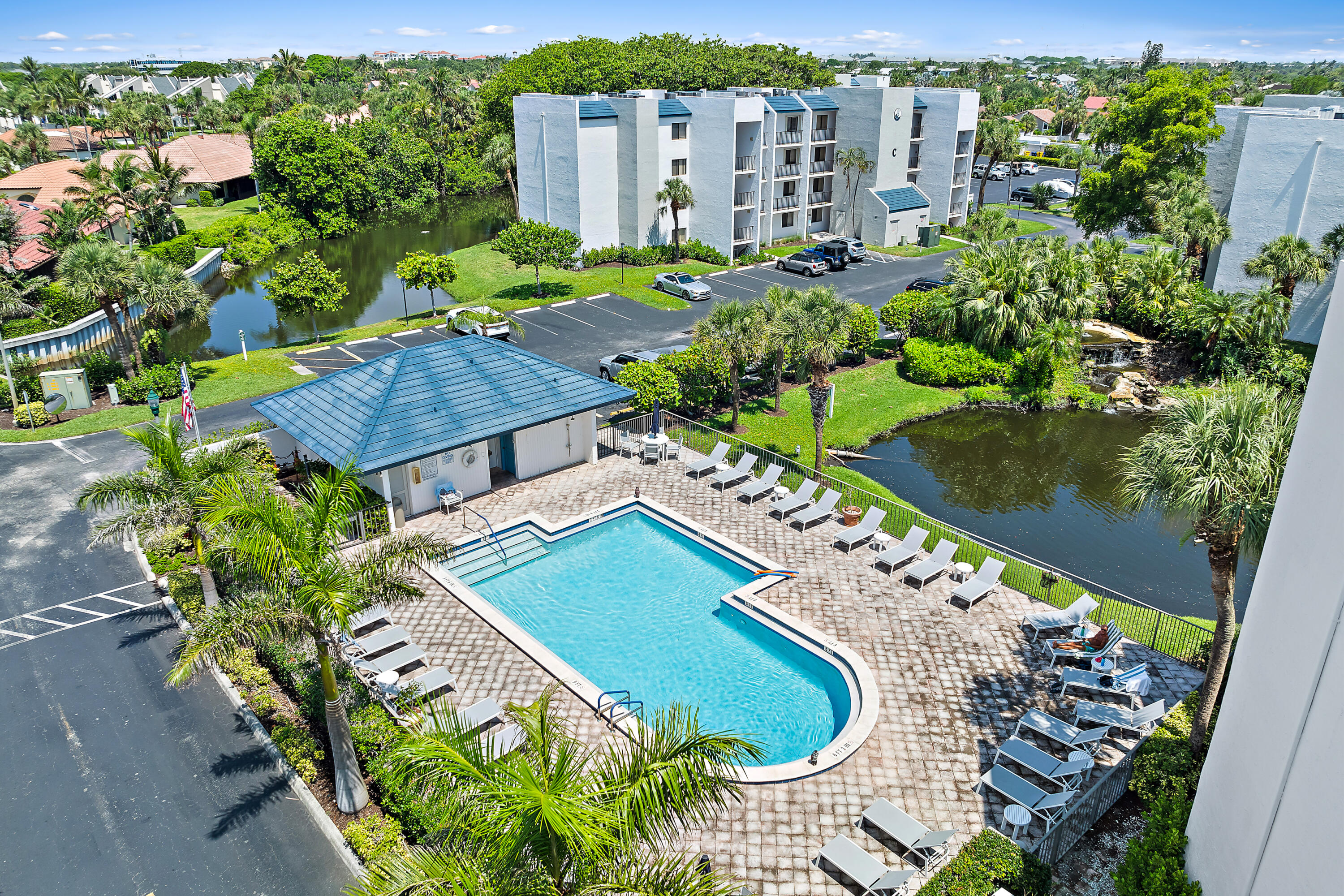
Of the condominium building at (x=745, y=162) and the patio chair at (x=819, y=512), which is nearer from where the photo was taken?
the patio chair at (x=819, y=512)

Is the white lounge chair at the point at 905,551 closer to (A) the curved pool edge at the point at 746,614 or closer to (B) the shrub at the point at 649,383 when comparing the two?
(A) the curved pool edge at the point at 746,614

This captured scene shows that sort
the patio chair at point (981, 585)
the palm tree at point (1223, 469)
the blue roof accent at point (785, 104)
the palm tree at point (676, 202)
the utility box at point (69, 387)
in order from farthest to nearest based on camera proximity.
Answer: the blue roof accent at point (785, 104), the palm tree at point (676, 202), the utility box at point (69, 387), the patio chair at point (981, 585), the palm tree at point (1223, 469)

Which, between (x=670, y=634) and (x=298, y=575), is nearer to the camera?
(x=298, y=575)

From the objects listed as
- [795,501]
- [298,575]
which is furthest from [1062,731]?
[298,575]

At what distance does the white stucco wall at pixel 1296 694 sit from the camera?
8.20 meters

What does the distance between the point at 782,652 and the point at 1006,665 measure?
4655 mm

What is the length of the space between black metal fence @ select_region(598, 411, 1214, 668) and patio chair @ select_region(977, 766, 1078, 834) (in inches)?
222

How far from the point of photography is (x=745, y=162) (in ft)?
180

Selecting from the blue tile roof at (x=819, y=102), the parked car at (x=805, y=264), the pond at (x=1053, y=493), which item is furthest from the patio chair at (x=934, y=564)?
the blue tile roof at (x=819, y=102)

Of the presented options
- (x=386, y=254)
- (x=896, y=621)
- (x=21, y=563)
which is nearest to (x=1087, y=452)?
(x=896, y=621)

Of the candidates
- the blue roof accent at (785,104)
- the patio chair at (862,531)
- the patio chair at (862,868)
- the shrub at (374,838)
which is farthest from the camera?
the blue roof accent at (785,104)

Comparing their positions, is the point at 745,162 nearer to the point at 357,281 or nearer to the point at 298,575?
the point at 357,281

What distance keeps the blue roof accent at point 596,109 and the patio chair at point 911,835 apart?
Result: 45.6m

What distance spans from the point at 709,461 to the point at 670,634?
774cm
